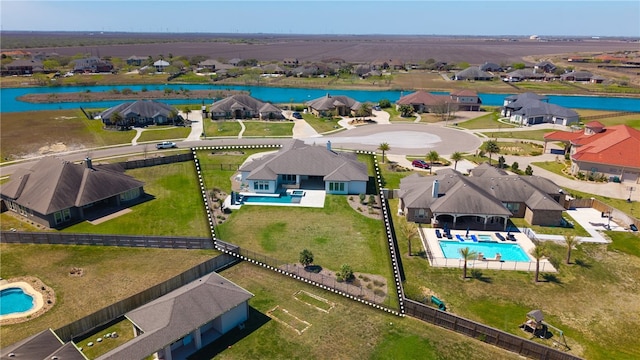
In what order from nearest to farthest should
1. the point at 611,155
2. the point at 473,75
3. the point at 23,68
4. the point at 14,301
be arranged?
the point at 14,301 → the point at 611,155 → the point at 473,75 → the point at 23,68

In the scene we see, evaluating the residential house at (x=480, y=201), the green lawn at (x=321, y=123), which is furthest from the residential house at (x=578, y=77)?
the residential house at (x=480, y=201)

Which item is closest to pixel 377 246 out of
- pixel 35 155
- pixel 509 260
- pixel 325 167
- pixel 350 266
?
pixel 350 266

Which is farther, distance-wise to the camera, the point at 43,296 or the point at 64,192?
the point at 64,192

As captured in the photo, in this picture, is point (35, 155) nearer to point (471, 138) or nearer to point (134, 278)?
point (134, 278)

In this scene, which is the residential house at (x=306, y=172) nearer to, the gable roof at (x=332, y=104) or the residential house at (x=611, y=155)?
the residential house at (x=611, y=155)

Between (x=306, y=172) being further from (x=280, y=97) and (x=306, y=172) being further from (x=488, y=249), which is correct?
(x=280, y=97)

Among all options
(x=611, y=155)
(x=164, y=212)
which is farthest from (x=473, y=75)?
(x=164, y=212)

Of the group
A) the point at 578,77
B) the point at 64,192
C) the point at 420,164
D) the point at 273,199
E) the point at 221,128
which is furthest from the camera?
the point at 578,77
